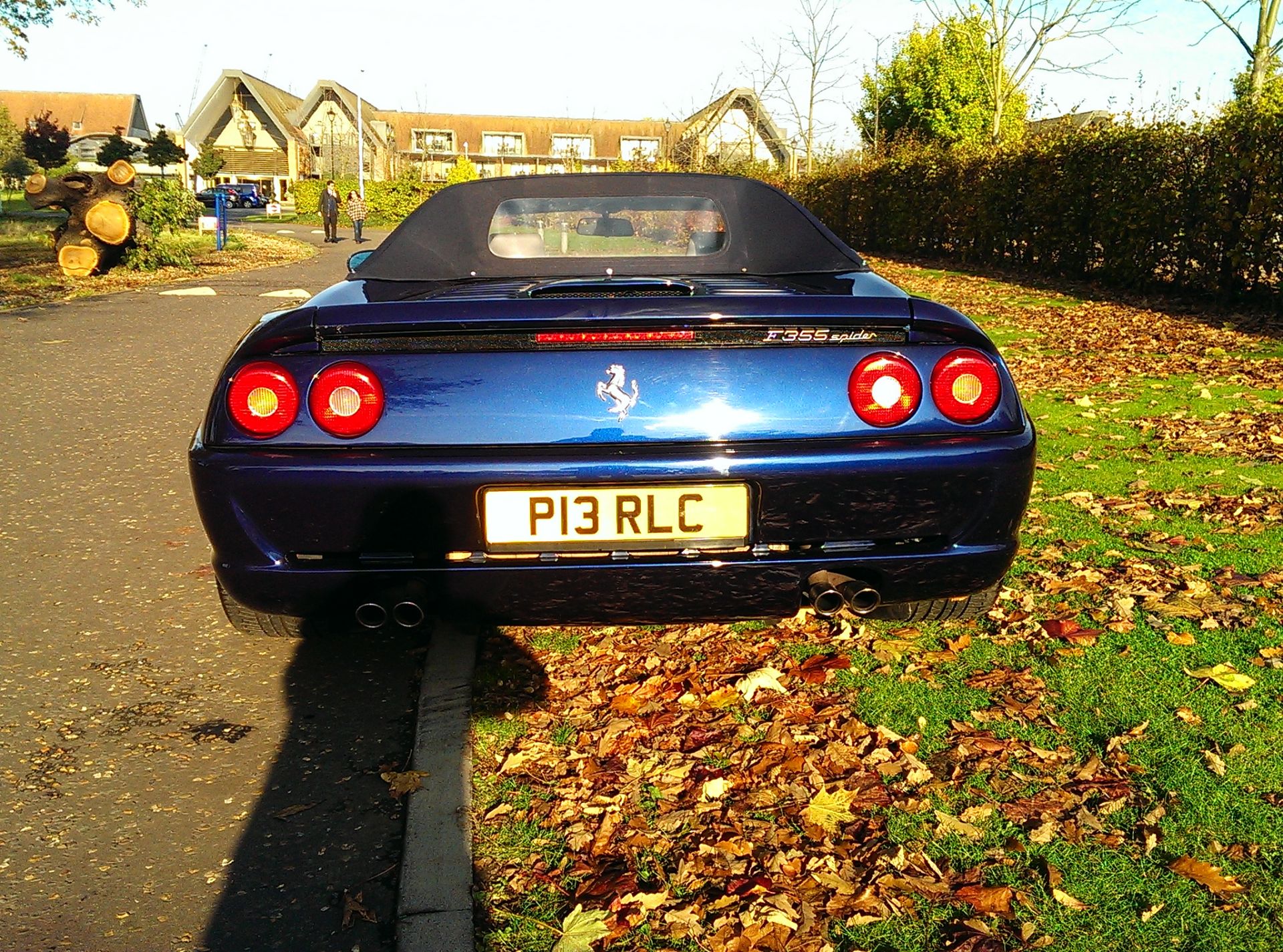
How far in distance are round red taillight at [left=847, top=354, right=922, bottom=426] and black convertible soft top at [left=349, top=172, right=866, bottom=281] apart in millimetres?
917

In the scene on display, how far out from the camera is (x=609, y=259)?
12.9 ft

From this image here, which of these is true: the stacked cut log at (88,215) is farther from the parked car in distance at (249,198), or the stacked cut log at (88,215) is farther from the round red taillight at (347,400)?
the parked car in distance at (249,198)

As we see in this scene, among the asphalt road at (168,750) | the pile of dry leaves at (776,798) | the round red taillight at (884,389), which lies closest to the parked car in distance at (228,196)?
the asphalt road at (168,750)

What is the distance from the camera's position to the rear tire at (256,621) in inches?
129

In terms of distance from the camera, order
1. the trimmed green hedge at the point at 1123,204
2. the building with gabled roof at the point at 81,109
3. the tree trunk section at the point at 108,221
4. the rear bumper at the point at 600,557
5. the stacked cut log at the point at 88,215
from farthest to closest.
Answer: the building with gabled roof at the point at 81,109 → the tree trunk section at the point at 108,221 → the stacked cut log at the point at 88,215 → the trimmed green hedge at the point at 1123,204 → the rear bumper at the point at 600,557

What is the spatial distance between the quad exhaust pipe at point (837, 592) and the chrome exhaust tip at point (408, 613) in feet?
3.18

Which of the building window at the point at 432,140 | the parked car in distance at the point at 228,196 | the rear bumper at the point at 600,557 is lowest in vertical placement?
the rear bumper at the point at 600,557

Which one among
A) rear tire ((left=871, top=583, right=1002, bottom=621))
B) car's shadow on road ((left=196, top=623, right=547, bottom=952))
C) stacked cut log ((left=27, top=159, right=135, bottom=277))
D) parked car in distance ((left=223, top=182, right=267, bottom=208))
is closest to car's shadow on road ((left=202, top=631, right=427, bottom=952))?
car's shadow on road ((left=196, top=623, right=547, bottom=952))

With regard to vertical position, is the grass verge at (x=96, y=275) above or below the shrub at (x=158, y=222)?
below

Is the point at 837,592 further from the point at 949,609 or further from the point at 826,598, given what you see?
the point at 949,609

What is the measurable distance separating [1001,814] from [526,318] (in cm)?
161

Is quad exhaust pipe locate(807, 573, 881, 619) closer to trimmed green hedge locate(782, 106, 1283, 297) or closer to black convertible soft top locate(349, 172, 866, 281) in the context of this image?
black convertible soft top locate(349, 172, 866, 281)

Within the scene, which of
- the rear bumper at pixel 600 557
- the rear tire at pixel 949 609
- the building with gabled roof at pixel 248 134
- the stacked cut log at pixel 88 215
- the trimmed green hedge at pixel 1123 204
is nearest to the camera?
the rear bumper at pixel 600 557

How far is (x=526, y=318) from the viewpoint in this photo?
2.79 m
